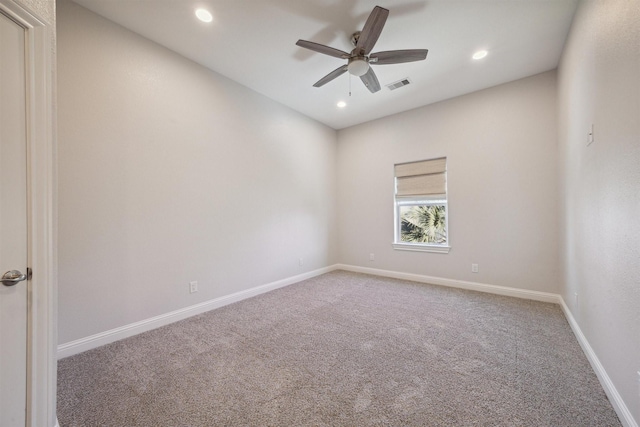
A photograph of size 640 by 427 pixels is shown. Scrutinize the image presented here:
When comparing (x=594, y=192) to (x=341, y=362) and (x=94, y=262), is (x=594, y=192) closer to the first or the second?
(x=341, y=362)

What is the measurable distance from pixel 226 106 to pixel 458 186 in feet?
11.5

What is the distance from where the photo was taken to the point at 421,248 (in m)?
4.13

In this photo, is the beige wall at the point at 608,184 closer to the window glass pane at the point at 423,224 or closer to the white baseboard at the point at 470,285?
the white baseboard at the point at 470,285

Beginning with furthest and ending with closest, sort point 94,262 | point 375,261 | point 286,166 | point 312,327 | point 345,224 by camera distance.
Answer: point 345,224, point 375,261, point 286,166, point 312,327, point 94,262

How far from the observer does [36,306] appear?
1135 mm

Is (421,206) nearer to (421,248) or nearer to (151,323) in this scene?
(421,248)

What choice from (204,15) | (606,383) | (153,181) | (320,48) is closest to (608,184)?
(606,383)

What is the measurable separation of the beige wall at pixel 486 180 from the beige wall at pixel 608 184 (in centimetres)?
88

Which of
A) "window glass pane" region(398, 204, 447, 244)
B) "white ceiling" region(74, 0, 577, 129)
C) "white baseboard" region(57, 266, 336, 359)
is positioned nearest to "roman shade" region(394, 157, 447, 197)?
"window glass pane" region(398, 204, 447, 244)

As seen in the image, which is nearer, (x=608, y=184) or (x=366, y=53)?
(x=608, y=184)

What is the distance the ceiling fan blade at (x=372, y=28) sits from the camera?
1.85 meters

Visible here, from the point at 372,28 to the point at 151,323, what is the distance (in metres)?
3.36

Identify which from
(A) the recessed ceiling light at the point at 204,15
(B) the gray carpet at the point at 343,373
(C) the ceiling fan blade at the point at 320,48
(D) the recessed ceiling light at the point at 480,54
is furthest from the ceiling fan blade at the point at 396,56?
(B) the gray carpet at the point at 343,373

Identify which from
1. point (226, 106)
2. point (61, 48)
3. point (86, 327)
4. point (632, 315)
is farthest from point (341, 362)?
point (61, 48)
